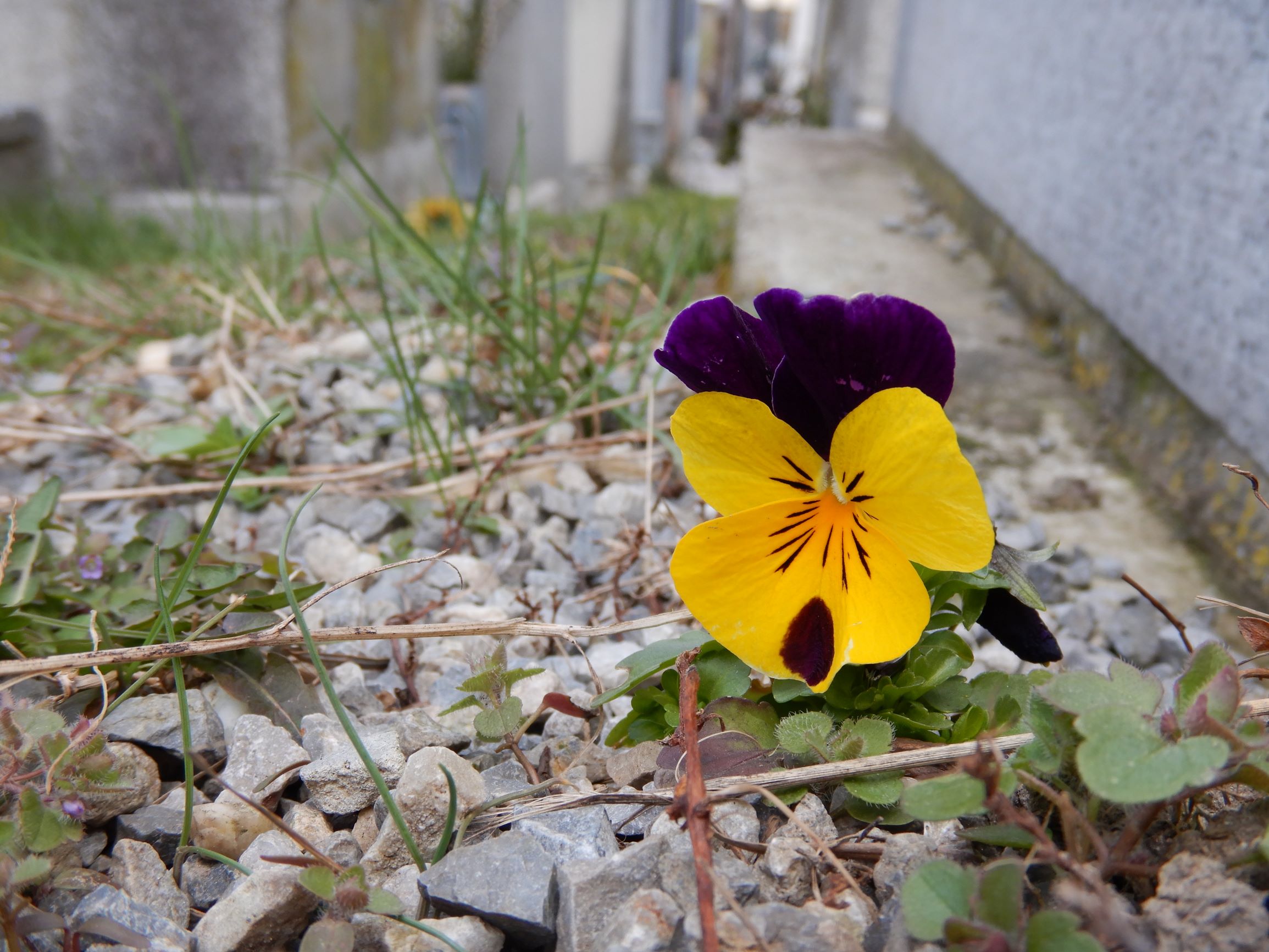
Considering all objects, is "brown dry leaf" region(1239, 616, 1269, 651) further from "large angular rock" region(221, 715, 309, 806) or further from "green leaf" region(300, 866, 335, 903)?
"large angular rock" region(221, 715, 309, 806)

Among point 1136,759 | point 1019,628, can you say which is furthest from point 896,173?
point 1136,759

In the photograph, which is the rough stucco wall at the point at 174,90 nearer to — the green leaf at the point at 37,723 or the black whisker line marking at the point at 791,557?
the green leaf at the point at 37,723

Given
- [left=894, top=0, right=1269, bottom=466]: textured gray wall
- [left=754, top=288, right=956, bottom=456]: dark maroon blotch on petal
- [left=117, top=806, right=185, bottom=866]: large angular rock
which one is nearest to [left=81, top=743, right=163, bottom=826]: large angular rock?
[left=117, top=806, right=185, bottom=866]: large angular rock

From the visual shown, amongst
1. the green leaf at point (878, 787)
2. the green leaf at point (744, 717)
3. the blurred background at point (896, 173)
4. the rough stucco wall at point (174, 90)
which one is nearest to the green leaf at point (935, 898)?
the green leaf at point (878, 787)

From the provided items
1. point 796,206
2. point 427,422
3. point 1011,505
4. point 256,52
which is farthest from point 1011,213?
point 256,52

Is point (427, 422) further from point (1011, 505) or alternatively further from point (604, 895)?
point (1011, 505)
